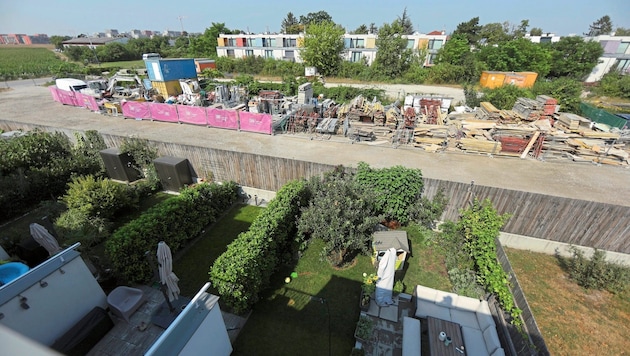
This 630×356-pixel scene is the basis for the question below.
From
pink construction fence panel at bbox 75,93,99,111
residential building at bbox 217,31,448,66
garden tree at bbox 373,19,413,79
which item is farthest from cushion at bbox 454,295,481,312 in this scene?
residential building at bbox 217,31,448,66

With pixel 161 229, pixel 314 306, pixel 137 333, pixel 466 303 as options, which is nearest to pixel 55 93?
pixel 161 229

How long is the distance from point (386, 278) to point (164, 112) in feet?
68.1

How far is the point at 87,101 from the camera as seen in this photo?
81.5ft

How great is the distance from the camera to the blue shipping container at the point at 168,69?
1049 inches

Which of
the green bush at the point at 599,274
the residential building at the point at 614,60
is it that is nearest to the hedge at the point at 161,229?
the green bush at the point at 599,274

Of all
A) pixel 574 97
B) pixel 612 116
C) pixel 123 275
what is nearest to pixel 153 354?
pixel 123 275

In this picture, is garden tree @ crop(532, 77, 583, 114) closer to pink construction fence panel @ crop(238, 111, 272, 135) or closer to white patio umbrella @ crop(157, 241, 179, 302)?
pink construction fence panel @ crop(238, 111, 272, 135)

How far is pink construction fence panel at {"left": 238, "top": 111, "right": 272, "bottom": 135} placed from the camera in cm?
1884

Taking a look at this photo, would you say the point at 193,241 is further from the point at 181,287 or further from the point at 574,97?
the point at 574,97

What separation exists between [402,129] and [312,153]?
254 inches

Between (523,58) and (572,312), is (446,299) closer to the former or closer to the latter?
(572,312)

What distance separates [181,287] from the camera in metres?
9.21

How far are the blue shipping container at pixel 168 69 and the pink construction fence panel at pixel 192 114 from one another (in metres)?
9.54

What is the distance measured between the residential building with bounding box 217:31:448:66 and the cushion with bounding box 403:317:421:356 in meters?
45.3
